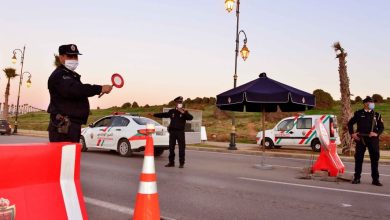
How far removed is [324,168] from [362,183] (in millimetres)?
1261

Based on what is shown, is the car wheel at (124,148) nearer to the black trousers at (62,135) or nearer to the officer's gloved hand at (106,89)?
the black trousers at (62,135)

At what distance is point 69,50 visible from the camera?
4766mm

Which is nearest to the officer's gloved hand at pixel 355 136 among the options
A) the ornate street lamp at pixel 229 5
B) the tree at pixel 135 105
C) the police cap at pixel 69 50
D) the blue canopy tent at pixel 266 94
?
the blue canopy tent at pixel 266 94

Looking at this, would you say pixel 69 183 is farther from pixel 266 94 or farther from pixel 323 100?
pixel 323 100

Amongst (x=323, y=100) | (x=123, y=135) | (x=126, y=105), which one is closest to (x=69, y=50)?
(x=123, y=135)

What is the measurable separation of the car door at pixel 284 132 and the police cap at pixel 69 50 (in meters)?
17.3

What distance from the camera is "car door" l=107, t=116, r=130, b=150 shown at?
564 inches

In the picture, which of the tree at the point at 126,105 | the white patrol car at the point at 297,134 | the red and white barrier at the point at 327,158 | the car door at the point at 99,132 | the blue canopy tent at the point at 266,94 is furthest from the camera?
the tree at the point at 126,105

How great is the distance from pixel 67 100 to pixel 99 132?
10.7m

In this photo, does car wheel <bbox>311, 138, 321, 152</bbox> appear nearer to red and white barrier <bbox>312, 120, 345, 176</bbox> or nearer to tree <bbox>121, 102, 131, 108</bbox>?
red and white barrier <bbox>312, 120, 345, 176</bbox>

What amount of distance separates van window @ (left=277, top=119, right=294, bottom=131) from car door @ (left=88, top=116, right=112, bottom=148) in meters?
9.60

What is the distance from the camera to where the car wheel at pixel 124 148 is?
1412cm

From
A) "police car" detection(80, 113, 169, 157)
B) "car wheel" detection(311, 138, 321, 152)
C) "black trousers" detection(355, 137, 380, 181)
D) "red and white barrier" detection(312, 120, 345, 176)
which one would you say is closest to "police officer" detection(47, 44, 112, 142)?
"black trousers" detection(355, 137, 380, 181)

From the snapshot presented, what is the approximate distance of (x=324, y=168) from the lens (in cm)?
A: 1050
